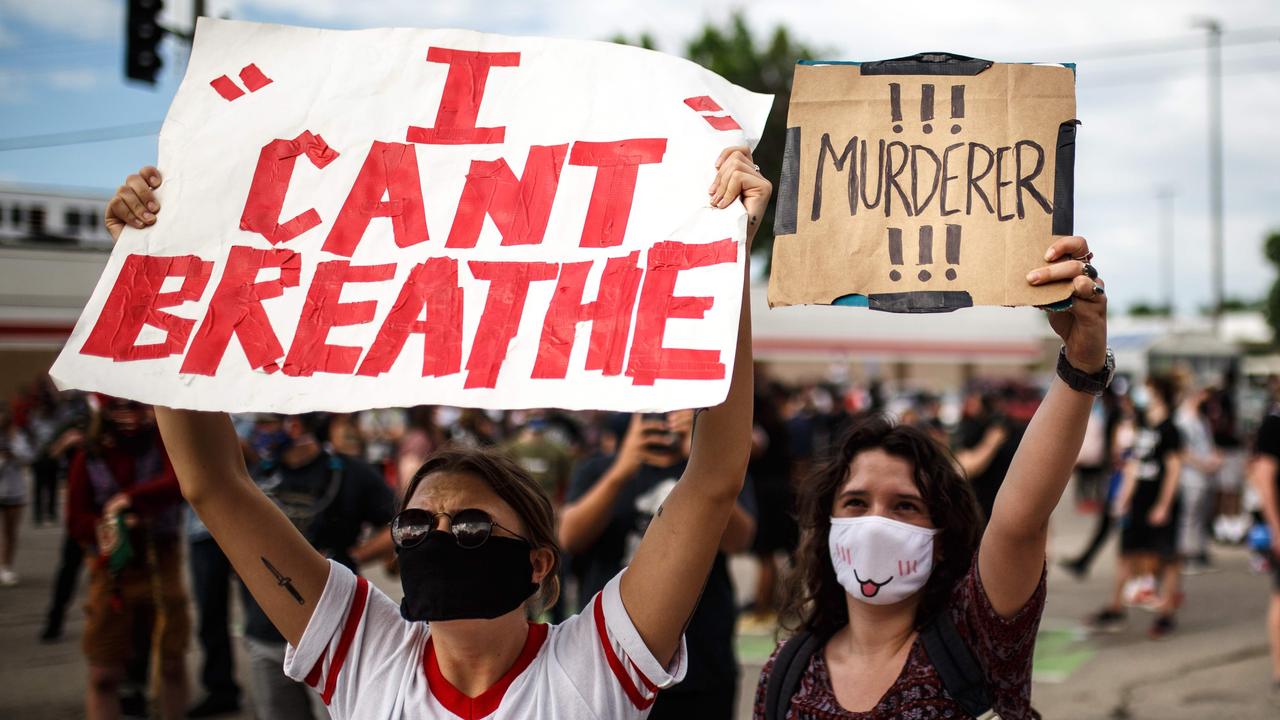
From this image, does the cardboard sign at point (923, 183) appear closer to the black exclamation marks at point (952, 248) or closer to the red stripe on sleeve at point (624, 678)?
the black exclamation marks at point (952, 248)

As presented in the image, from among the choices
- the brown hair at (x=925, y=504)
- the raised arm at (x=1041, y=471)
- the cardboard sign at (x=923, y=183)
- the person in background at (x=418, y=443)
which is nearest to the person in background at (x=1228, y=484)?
the person in background at (x=418, y=443)

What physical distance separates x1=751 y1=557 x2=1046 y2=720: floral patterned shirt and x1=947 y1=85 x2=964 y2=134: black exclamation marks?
888 mm

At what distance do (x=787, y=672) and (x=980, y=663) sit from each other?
1.44 ft

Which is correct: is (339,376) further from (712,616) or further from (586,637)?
(712,616)

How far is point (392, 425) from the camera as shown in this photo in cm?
1772

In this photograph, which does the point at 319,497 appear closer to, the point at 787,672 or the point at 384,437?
the point at 787,672

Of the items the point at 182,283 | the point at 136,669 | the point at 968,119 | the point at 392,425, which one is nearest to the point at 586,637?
the point at 182,283

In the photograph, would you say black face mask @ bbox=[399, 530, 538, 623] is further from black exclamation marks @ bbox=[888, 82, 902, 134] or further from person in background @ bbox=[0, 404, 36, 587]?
person in background @ bbox=[0, 404, 36, 587]

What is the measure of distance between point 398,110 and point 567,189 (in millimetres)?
413

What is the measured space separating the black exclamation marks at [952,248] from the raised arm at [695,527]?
35 centimetres

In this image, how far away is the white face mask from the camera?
2.38 m

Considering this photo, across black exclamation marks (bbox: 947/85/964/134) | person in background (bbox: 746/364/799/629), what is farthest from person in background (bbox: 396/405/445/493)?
black exclamation marks (bbox: 947/85/964/134)

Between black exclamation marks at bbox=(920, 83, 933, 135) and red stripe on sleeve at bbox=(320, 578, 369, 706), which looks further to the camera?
red stripe on sleeve at bbox=(320, 578, 369, 706)

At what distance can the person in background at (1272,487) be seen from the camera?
20.9 ft
